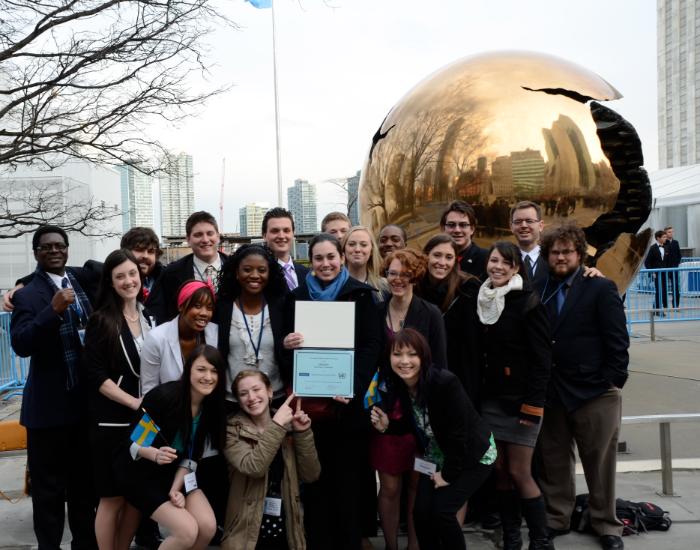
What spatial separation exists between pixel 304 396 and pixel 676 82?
75.9 m

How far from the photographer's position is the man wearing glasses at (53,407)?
11.8 feet

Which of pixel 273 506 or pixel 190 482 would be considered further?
pixel 273 506

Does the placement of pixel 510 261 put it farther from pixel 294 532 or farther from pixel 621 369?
pixel 294 532

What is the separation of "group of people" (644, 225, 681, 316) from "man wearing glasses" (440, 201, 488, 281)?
421 inches

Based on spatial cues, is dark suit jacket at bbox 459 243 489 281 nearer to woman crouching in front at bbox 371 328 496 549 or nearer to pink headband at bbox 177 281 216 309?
woman crouching in front at bbox 371 328 496 549

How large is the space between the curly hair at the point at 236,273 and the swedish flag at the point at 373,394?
0.70 metres

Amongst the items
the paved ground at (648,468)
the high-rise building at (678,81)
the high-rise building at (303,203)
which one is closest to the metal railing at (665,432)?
the paved ground at (648,468)

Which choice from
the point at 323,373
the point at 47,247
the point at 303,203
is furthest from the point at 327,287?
the point at 303,203

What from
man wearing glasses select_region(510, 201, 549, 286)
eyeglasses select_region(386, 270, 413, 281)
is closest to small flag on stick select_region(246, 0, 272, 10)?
man wearing glasses select_region(510, 201, 549, 286)

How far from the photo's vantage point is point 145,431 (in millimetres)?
3211

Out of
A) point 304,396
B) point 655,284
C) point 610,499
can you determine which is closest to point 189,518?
point 304,396

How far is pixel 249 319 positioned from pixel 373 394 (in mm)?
782

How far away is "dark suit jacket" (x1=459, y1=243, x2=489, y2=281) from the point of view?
416 centimetres

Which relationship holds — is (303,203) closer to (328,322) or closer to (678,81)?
(678,81)
